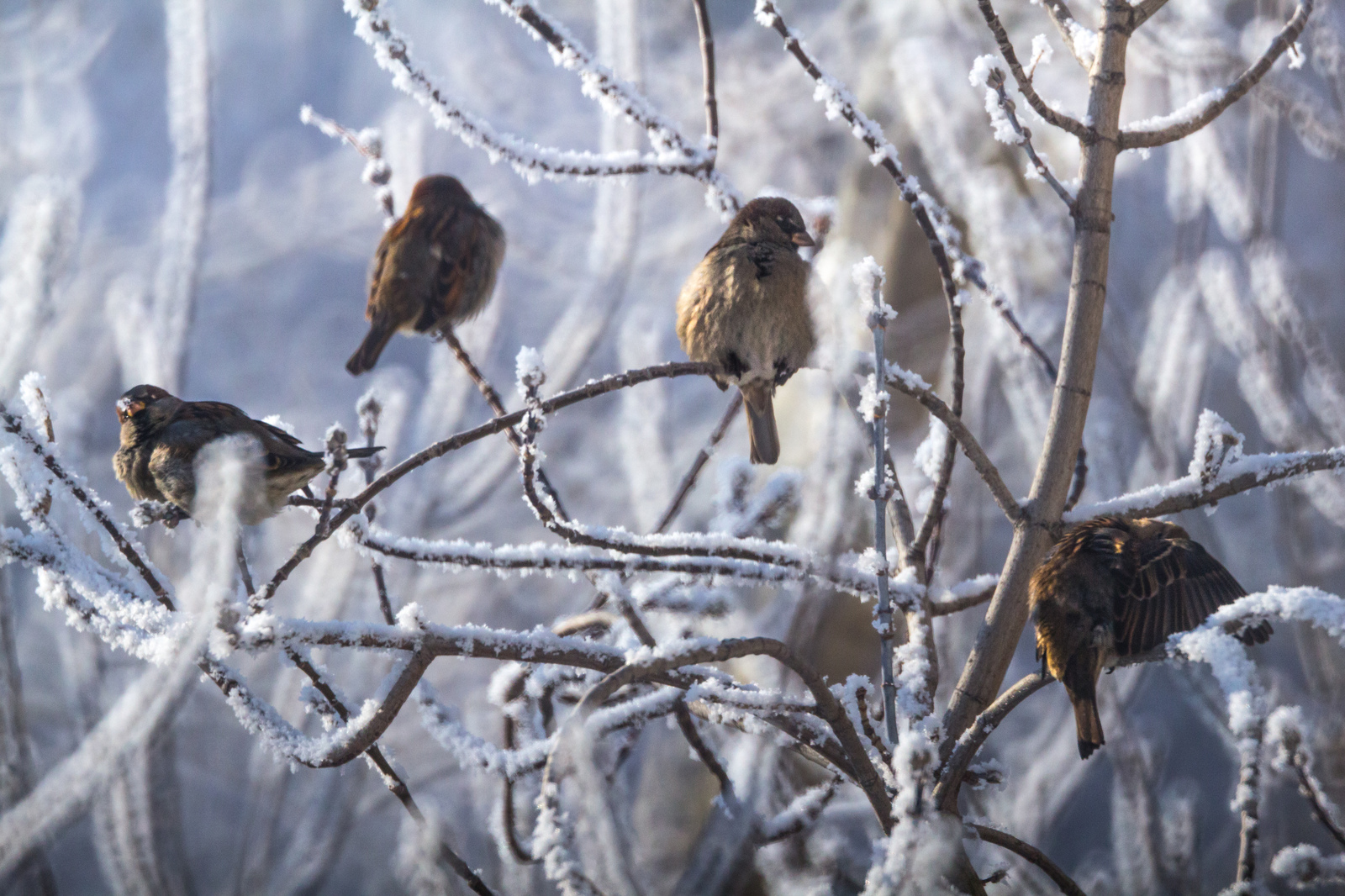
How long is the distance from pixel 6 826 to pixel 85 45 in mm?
6475

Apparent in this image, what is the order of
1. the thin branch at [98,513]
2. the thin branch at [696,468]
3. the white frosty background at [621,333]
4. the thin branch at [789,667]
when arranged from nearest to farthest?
the thin branch at [789,667], the thin branch at [98,513], the thin branch at [696,468], the white frosty background at [621,333]

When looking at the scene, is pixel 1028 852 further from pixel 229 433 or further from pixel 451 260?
pixel 451 260

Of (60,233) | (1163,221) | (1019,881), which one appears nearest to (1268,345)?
(1019,881)

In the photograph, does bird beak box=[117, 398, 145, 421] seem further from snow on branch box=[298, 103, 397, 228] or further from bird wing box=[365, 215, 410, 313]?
bird wing box=[365, 215, 410, 313]

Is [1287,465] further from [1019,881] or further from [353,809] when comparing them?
[353,809]

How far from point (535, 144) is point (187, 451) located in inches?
32.9

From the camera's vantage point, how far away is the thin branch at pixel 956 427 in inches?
58.5

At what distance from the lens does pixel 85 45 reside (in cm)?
641

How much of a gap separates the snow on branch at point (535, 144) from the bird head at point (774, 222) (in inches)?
12.3

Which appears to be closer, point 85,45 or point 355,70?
point 85,45

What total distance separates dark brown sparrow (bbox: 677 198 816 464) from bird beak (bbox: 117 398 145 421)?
1108mm

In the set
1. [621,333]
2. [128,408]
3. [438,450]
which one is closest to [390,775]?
[438,450]

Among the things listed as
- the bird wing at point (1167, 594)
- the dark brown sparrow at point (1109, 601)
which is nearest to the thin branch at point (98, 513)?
the dark brown sparrow at point (1109, 601)

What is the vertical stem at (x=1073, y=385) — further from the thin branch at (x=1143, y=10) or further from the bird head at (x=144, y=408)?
the bird head at (x=144, y=408)
